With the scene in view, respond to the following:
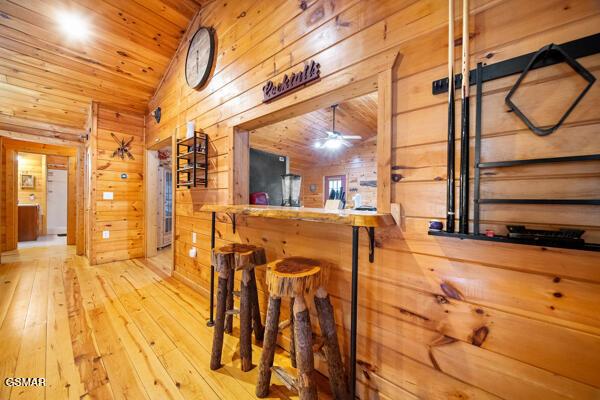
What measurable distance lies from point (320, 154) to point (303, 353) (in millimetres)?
5999

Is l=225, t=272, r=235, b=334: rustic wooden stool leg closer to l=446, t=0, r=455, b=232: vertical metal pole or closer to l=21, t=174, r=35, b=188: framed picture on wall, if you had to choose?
l=446, t=0, r=455, b=232: vertical metal pole

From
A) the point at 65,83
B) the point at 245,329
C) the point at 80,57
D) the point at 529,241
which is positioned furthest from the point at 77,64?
the point at 529,241

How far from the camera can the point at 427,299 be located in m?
1.01

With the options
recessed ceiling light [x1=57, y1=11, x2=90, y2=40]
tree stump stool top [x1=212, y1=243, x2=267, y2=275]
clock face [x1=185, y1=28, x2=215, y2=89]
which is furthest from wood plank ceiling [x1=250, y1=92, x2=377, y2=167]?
tree stump stool top [x1=212, y1=243, x2=267, y2=275]

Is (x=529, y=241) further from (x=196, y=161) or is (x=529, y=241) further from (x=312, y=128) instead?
(x=312, y=128)

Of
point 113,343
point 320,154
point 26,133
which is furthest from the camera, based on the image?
point 320,154

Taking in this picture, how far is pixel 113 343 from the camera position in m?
1.66

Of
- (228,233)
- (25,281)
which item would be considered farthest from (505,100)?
(25,281)

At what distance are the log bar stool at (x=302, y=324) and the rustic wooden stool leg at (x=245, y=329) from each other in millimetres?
216

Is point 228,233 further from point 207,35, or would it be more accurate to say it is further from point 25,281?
point 25,281

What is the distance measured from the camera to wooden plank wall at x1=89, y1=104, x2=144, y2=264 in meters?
3.50

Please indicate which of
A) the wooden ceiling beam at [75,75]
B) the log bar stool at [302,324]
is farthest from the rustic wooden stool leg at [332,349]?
the wooden ceiling beam at [75,75]

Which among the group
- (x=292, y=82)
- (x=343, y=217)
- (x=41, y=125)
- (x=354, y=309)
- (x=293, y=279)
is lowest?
(x=354, y=309)

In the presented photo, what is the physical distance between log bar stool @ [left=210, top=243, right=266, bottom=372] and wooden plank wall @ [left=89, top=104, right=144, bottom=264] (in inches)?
125
